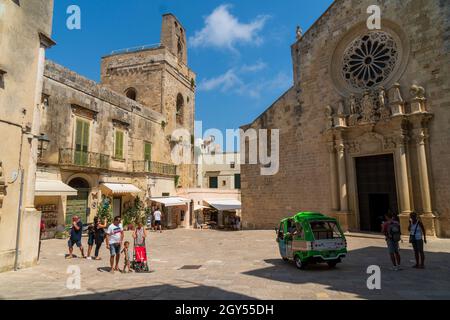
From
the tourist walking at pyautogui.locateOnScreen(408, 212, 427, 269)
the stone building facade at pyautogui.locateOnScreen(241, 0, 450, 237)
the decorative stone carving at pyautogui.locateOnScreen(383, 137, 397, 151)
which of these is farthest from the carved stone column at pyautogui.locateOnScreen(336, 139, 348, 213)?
the tourist walking at pyautogui.locateOnScreen(408, 212, 427, 269)

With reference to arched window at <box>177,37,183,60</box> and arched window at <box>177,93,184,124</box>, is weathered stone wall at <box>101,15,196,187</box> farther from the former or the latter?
arched window at <box>177,37,183,60</box>

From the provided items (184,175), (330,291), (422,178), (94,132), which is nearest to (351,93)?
(422,178)

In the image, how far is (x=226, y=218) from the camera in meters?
27.0

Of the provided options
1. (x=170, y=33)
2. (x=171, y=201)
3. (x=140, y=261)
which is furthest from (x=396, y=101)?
(x=170, y=33)

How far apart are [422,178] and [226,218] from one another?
17098mm

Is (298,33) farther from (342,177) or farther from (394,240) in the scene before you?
(394,240)

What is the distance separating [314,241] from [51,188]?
1245cm

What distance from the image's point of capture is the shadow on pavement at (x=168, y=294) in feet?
17.9

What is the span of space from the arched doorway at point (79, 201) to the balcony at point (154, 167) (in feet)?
15.0

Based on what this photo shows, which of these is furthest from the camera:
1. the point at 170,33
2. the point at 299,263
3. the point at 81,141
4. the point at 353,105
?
the point at 170,33

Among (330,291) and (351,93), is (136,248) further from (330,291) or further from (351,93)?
(351,93)

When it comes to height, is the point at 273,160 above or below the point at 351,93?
below

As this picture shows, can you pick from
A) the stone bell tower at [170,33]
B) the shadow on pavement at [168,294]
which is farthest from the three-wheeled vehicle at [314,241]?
the stone bell tower at [170,33]

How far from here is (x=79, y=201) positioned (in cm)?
1727
